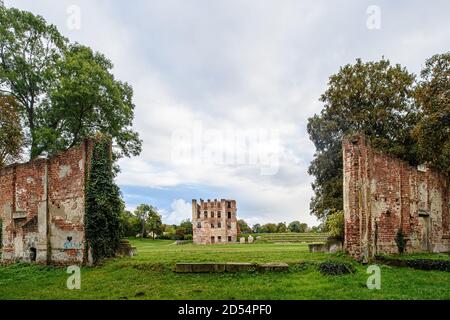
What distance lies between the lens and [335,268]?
12508mm

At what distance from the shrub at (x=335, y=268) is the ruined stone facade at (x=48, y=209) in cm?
956

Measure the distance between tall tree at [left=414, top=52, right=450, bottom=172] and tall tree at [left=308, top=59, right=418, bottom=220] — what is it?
184 inches

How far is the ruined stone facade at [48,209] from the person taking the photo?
15578 mm

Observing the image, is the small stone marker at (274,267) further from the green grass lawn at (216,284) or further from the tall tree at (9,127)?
the tall tree at (9,127)

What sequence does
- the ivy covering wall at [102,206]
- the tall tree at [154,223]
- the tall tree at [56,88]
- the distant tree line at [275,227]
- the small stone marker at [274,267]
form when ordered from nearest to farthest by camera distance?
the small stone marker at [274,267]
the ivy covering wall at [102,206]
the tall tree at [56,88]
the tall tree at [154,223]
the distant tree line at [275,227]

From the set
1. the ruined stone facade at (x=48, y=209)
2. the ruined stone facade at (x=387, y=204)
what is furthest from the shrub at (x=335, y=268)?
the ruined stone facade at (x=48, y=209)

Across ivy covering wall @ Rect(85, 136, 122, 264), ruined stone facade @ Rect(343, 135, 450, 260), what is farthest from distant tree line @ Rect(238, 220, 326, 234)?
ivy covering wall @ Rect(85, 136, 122, 264)

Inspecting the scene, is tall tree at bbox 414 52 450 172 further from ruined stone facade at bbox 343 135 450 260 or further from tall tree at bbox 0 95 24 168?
tall tree at bbox 0 95 24 168

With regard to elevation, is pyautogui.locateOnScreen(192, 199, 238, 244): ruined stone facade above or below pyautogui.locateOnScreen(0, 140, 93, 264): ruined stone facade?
below

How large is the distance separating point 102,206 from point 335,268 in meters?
9.61

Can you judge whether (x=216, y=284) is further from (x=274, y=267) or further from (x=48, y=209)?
(x=48, y=209)

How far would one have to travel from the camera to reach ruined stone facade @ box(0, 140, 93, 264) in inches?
613

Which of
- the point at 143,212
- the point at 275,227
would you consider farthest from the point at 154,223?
the point at 275,227
